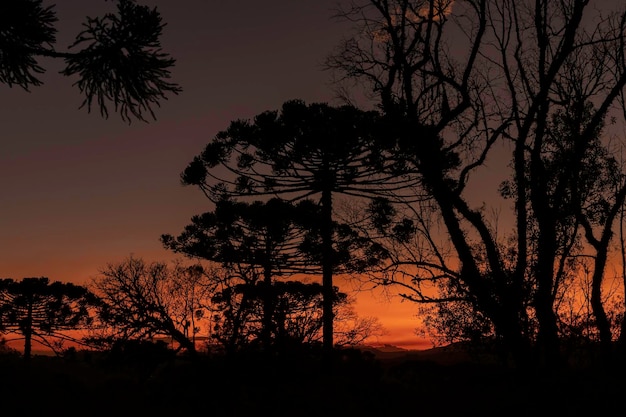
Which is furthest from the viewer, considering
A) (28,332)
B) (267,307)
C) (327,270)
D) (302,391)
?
(28,332)

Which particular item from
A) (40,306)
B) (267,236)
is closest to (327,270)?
(267,236)

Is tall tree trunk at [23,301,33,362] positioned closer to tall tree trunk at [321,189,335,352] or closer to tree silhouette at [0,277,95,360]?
tree silhouette at [0,277,95,360]

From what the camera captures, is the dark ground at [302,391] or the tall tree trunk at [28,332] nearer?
the dark ground at [302,391]

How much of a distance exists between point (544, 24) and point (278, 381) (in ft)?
34.6

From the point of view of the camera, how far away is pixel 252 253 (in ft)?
67.8

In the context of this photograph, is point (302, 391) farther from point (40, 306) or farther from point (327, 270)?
point (40, 306)

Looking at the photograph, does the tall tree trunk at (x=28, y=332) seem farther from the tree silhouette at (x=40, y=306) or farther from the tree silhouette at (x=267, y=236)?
the tree silhouette at (x=267, y=236)

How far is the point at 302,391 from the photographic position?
1752 centimetres

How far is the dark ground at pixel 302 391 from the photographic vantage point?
44.1 ft

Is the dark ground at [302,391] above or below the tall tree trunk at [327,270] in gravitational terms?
below

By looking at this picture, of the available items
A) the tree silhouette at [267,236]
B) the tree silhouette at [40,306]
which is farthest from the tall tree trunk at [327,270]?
the tree silhouette at [40,306]

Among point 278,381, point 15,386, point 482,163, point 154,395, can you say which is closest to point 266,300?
point 278,381

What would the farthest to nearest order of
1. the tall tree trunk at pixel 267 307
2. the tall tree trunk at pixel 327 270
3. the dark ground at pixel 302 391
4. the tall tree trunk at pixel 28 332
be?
1. the tall tree trunk at pixel 28 332
2. the tall tree trunk at pixel 327 270
3. the tall tree trunk at pixel 267 307
4. the dark ground at pixel 302 391

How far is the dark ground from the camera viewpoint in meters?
13.5
